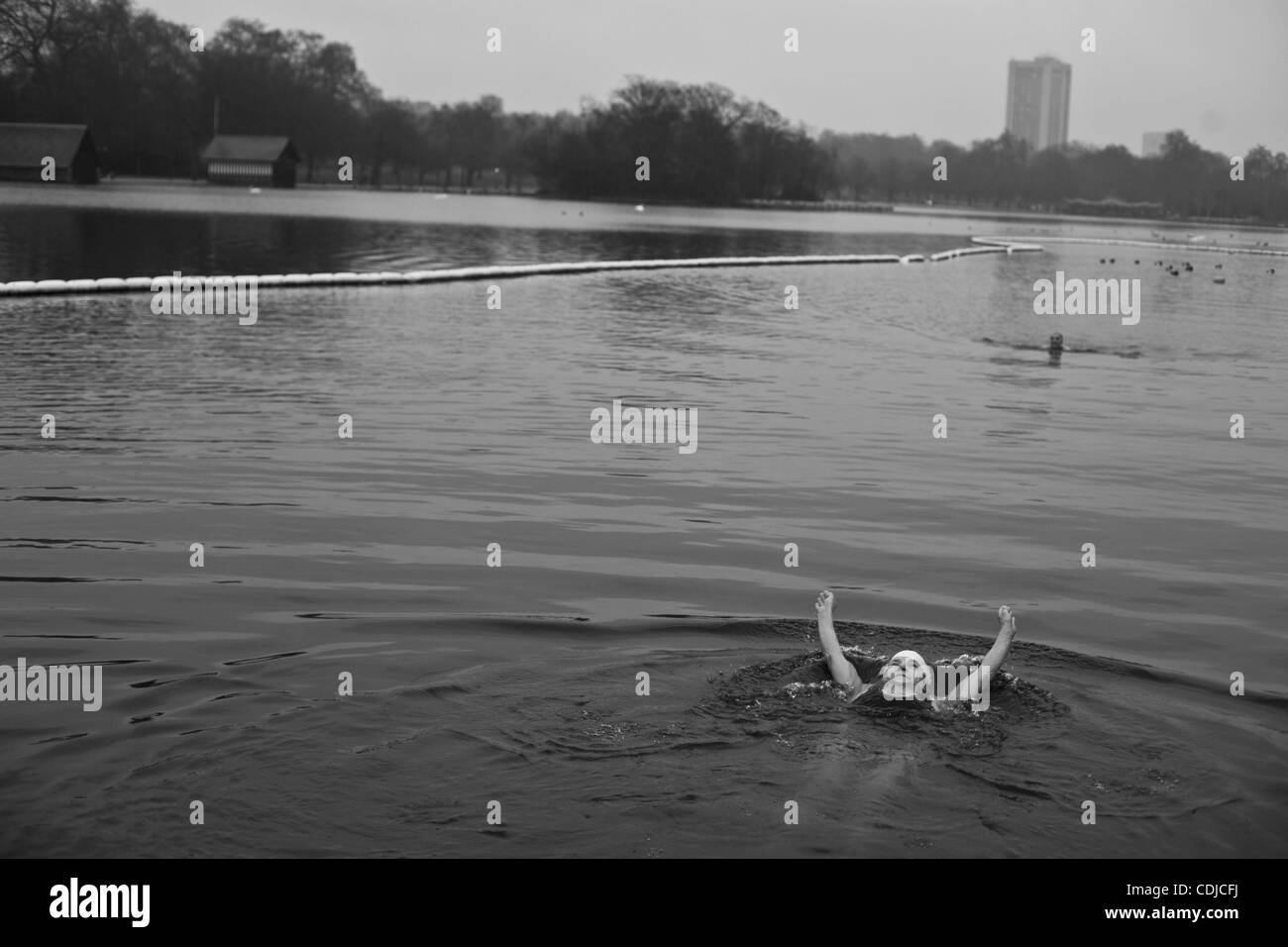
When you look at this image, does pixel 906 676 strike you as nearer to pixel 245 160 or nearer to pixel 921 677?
pixel 921 677

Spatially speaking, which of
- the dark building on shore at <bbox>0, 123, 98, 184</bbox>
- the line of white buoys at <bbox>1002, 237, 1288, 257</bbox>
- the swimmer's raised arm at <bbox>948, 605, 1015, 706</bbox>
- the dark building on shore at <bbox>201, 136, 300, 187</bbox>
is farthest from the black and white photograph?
the dark building on shore at <bbox>201, 136, 300, 187</bbox>

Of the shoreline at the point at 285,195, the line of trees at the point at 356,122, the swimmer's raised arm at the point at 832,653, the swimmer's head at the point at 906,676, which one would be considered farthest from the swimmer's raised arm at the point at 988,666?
the line of trees at the point at 356,122

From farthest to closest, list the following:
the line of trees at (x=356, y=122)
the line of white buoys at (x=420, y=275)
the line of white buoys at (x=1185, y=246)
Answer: the line of trees at (x=356, y=122) → the line of white buoys at (x=1185, y=246) → the line of white buoys at (x=420, y=275)

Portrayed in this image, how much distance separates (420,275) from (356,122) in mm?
120511

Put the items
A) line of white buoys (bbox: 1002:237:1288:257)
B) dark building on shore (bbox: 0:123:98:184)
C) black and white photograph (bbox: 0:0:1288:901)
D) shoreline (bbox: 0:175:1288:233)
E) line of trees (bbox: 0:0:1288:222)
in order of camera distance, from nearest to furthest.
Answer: black and white photograph (bbox: 0:0:1288:901), shoreline (bbox: 0:175:1288:233), line of white buoys (bbox: 1002:237:1288:257), dark building on shore (bbox: 0:123:98:184), line of trees (bbox: 0:0:1288:222)

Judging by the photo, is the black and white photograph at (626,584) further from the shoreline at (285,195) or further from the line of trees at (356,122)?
the line of trees at (356,122)

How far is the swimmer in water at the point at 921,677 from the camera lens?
8695mm

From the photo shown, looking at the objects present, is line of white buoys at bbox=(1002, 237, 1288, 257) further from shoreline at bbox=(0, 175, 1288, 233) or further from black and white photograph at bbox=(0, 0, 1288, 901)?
black and white photograph at bbox=(0, 0, 1288, 901)

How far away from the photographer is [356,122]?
152 meters

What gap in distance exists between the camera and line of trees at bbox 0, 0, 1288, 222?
12056 cm

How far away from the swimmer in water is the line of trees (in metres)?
122

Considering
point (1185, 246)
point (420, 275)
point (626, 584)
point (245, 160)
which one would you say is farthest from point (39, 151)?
point (626, 584)
